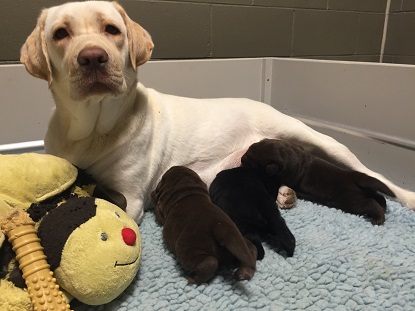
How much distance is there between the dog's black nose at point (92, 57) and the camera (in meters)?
1.26

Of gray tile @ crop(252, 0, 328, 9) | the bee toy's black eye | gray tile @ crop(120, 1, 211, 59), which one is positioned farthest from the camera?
gray tile @ crop(252, 0, 328, 9)

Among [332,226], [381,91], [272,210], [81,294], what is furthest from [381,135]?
[81,294]

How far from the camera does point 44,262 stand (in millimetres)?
979

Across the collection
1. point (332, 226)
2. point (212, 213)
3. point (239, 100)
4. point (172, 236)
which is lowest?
point (332, 226)

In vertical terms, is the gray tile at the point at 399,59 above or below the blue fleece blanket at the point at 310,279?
above

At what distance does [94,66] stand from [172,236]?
24.3 inches

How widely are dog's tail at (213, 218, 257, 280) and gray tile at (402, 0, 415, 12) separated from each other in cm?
326

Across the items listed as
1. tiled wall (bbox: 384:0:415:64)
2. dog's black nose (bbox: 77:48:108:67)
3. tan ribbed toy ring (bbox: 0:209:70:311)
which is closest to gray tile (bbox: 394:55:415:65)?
tiled wall (bbox: 384:0:415:64)

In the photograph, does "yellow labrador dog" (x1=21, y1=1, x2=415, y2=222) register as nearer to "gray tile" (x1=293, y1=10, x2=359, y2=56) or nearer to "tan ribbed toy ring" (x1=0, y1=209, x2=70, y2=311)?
"tan ribbed toy ring" (x1=0, y1=209, x2=70, y2=311)

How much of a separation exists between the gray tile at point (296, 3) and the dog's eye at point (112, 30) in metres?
1.81

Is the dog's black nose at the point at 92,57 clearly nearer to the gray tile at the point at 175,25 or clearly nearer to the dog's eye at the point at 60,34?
the dog's eye at the point at 60,34

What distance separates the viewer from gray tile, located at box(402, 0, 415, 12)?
349 cm

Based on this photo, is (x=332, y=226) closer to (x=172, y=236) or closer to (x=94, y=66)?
(x=172, y=236)

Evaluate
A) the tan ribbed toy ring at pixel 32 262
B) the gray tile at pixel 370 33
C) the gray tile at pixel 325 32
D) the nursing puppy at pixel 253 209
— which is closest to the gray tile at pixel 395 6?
the gray tile at pixel 370 33
